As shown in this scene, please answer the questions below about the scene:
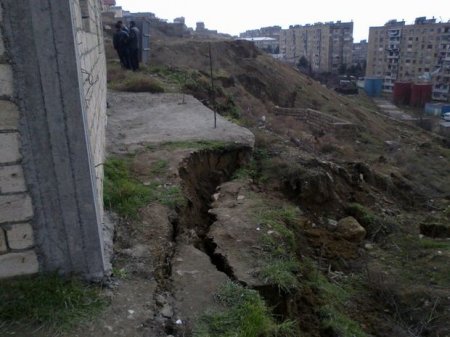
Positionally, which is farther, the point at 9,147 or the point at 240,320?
the point at 240,320

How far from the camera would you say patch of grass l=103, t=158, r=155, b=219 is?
3.84 metres

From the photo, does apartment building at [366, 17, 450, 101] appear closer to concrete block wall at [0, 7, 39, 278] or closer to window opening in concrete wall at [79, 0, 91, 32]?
window opening in concrete wall at [79, 0, 91, 32]

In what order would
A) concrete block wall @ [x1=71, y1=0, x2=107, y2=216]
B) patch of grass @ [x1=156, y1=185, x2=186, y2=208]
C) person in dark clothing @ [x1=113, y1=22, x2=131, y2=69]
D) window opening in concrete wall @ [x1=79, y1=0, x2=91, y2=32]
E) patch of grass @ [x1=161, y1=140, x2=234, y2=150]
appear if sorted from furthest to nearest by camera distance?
person in dark clothing @ [x1=113, y1=22, x2=131, y2=69]
patch of grass @ [x1=161, y1=140, x2=234, y2=150]
window opening in concrete wall @ [x1=79, y1=0, x2=91, y2=32]
patch of grass @ [x1=156, y1=185, x2=186, y2=208]
concrete block wall @ [x1=71, y1=0, x2=107, y2=216]

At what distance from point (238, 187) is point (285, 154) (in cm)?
149

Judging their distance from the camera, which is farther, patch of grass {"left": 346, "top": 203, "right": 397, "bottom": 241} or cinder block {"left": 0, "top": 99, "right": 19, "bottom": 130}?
patch of grass {"left": 346, "top": 203, "right": 397, "bottom": 241}

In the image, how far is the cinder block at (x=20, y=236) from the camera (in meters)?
2.51

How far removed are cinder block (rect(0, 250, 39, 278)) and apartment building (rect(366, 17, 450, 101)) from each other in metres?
57.0

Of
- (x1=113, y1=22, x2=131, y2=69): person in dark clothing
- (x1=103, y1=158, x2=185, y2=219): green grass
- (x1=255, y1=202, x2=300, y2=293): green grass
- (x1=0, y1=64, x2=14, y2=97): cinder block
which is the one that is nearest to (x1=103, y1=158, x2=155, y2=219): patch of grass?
(x1=103, y1=158, x2=185, y2=219): green grass

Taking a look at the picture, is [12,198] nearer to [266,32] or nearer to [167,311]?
[167,311]

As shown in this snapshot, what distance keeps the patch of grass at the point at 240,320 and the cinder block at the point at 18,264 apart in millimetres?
1104

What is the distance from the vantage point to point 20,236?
254cm

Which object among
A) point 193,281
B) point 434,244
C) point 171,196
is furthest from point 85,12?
point 434,244

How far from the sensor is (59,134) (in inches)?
96.0

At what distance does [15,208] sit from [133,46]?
9.79 m
